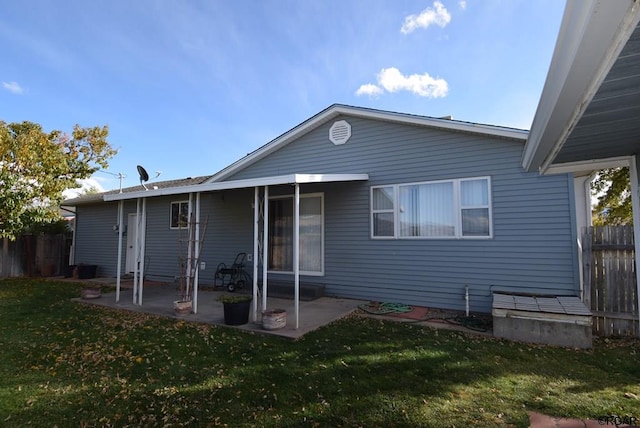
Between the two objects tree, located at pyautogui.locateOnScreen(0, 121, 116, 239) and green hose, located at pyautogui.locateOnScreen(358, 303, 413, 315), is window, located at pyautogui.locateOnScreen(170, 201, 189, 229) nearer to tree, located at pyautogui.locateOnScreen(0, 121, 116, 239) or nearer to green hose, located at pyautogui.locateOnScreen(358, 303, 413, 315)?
tree, located at pyautogui.locateOnScreen(0, 121, 116, 239)

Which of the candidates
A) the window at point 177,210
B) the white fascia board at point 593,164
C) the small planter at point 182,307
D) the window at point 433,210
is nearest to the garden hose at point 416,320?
the window at point 433,210

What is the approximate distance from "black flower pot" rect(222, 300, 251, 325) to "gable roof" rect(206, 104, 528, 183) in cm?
459

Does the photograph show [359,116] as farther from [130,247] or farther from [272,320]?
[130,247]

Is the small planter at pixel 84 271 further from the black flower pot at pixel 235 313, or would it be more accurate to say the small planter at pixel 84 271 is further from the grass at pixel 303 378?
the black flower pot at pixel 235 313

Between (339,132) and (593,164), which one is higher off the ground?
(339,132)

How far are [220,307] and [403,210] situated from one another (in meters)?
4.34

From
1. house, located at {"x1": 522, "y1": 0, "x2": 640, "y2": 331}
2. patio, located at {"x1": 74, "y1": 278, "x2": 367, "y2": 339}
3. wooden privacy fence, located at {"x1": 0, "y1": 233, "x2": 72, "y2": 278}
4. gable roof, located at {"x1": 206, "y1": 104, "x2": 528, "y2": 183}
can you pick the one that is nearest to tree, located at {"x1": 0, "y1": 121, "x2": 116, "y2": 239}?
wooden privacy fence, located at {"x1": 0, "y1": 233, "x2": 72, "y2": 278}

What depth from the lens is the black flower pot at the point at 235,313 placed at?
5.41m

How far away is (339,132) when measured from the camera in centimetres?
794

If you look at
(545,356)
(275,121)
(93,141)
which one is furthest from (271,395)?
(93,141)

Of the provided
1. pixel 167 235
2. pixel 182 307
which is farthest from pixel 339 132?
pixel 167 235

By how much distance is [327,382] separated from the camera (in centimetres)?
345

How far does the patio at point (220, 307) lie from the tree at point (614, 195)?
12.5 meters

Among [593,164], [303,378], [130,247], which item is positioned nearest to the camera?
[593,164]
